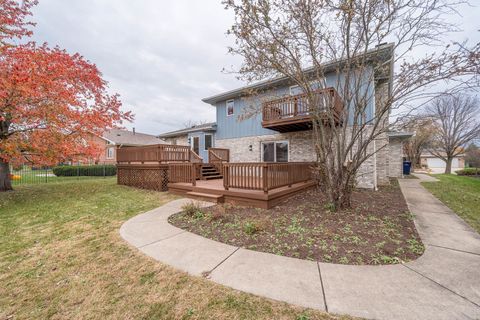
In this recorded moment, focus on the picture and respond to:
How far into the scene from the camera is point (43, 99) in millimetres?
6582

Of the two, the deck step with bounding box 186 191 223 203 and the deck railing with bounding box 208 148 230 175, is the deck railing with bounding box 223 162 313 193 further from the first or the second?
the deck railing with bounding box 208 148 230 175

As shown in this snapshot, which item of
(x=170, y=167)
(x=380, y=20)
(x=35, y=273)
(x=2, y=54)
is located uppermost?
(x=2, y=54)

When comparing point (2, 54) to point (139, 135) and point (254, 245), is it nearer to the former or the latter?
point (254, 245)

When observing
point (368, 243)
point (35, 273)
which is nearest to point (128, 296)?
point (35, 273)

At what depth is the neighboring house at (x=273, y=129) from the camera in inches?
339

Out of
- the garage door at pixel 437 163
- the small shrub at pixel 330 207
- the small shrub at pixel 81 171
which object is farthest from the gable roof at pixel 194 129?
the garage door at pixel 437 163

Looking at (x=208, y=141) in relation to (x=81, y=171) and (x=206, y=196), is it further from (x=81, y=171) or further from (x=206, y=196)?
(x=81, y=171)

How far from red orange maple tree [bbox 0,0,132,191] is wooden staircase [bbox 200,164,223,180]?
190 inches

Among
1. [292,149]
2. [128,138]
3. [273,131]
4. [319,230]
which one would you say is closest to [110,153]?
[128,138]

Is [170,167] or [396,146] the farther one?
[396,146]

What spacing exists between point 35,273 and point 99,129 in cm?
692

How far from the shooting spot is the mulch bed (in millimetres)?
3043

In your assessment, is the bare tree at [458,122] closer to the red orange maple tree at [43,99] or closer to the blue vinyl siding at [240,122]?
the blue vinyl siding at [240,122]

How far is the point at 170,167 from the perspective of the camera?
8.59m
